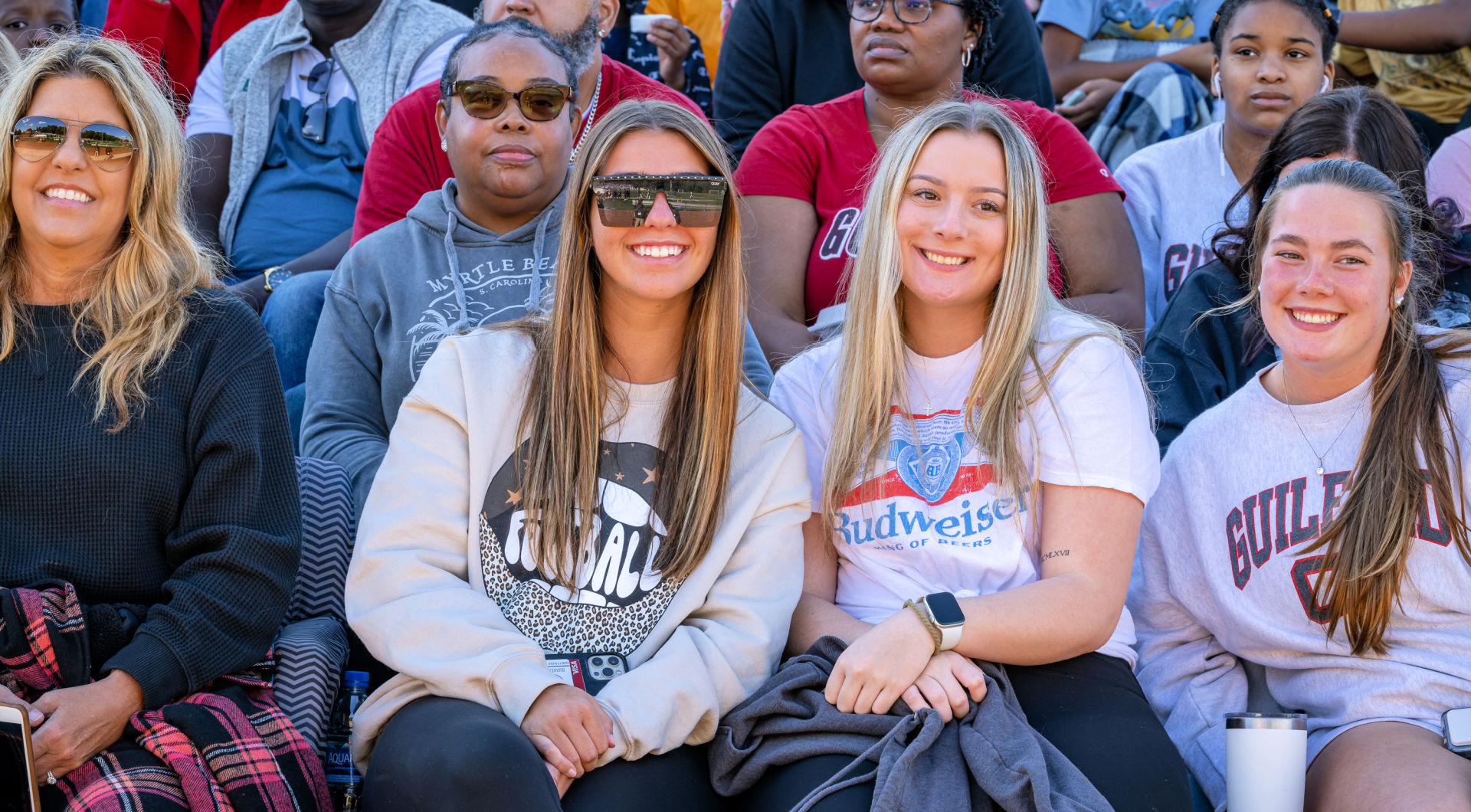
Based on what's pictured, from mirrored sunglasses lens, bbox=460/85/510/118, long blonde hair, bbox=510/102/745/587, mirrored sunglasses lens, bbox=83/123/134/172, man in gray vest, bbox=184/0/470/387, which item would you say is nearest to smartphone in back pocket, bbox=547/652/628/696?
long blonde hair, bbox=510/102/745/587

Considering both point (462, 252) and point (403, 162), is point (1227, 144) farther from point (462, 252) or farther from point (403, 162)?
point (403, 162)

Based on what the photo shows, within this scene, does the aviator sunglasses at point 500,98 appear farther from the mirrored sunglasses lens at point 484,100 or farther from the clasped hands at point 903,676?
the clasped hands at point 903,676

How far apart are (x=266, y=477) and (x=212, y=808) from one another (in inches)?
24.9

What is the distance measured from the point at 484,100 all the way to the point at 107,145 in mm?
1077

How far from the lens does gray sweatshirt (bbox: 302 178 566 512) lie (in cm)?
316

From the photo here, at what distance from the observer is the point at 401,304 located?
10.7ft

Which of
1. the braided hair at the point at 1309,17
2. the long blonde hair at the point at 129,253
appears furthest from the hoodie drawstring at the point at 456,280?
the braided hair at the point at 1309,17

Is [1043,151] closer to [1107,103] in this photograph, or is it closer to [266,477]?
[1107,103]

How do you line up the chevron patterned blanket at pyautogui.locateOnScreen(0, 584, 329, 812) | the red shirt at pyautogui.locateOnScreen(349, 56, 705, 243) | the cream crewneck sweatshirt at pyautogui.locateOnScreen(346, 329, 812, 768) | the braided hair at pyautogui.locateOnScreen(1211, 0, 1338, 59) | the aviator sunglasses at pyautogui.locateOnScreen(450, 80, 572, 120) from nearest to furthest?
1. the chevron patterned blanket at pyautogui.locateOnScreen(0, 584, 329, 812)
2. the cream crewneck sweatshirt at pyautogui.locateOnScreen(346, 329, 812, 768)
3. the aviator sunglasses at pyautogui.locateOnScreen(450, 80, 572, 120)
4. the red shirt at pyautogui.locateOnScreen(349, 56, 705, 243)
5. the braided hair at pyautogui.locateOnScreen(1211, 0, 1338, 59)

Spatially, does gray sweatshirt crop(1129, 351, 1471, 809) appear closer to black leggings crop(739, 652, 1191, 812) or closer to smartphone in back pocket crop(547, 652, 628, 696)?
black leggings crop(739, 652, 1191, 812)

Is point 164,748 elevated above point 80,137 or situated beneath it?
situated beneath

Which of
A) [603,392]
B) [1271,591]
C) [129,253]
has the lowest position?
[1271,591]

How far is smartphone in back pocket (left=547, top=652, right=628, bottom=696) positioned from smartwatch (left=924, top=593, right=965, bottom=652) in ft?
1.85

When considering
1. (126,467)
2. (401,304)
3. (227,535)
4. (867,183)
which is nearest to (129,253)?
(126,467)
